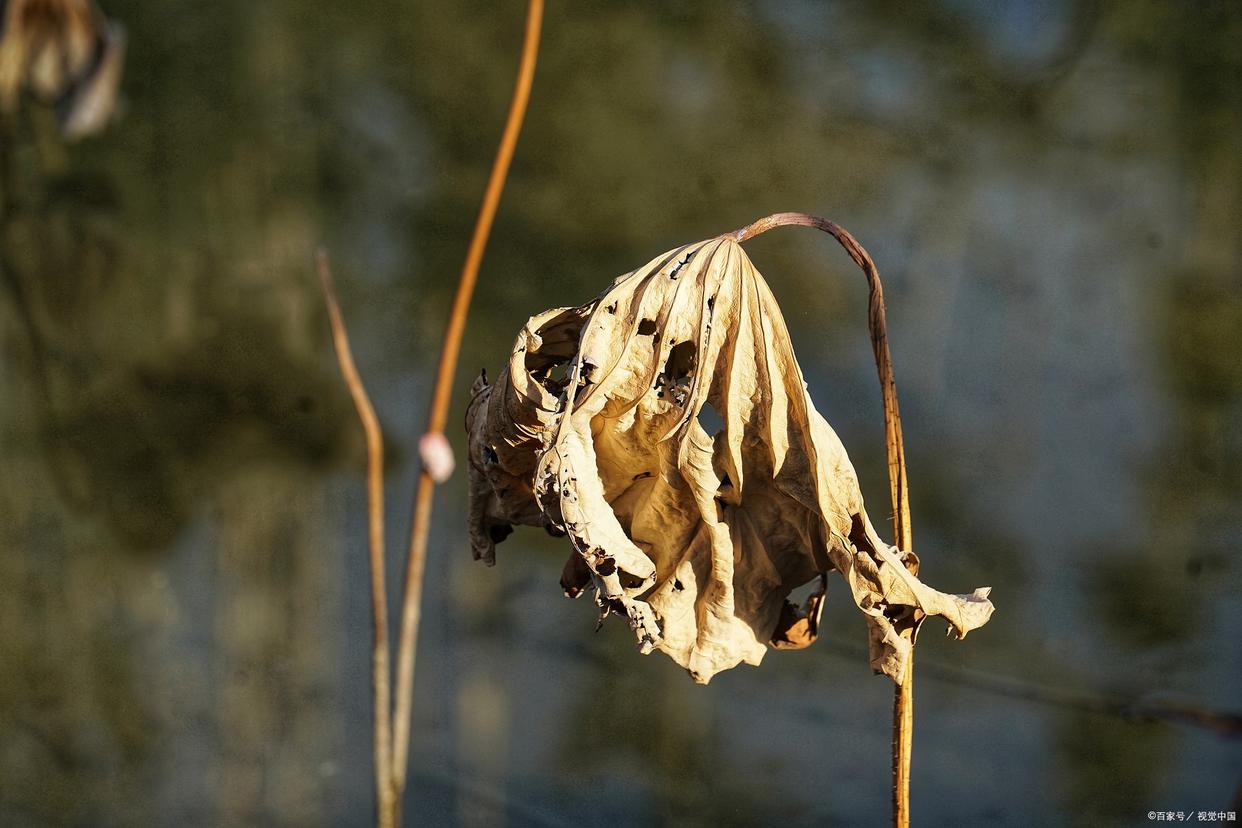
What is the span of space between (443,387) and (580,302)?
20 centimetres

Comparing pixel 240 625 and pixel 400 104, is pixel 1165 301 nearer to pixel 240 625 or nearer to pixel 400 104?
pixel 400 104

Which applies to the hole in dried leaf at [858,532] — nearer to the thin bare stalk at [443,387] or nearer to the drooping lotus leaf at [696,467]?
the drooping lotus leaf at [696,467]

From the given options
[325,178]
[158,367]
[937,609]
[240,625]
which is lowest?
[240,625]

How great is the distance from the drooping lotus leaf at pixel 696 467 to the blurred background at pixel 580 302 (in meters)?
0.57

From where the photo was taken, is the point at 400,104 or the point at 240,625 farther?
the point at 240,625

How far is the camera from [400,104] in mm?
1337

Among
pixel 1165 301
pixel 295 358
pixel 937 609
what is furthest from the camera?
pixel 295 358

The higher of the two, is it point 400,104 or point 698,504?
point 400,104

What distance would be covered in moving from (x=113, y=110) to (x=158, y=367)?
1.01 feet

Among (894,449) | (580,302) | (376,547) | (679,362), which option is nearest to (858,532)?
(894,449)

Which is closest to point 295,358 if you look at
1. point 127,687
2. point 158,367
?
point 158,367

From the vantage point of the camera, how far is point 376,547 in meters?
1.41

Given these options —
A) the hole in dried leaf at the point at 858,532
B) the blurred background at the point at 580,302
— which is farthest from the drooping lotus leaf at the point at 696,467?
the blurred background at the point at 580,302

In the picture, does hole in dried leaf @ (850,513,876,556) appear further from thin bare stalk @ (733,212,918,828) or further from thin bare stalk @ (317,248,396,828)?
thin bare stalk @ (317,248,396,828)
